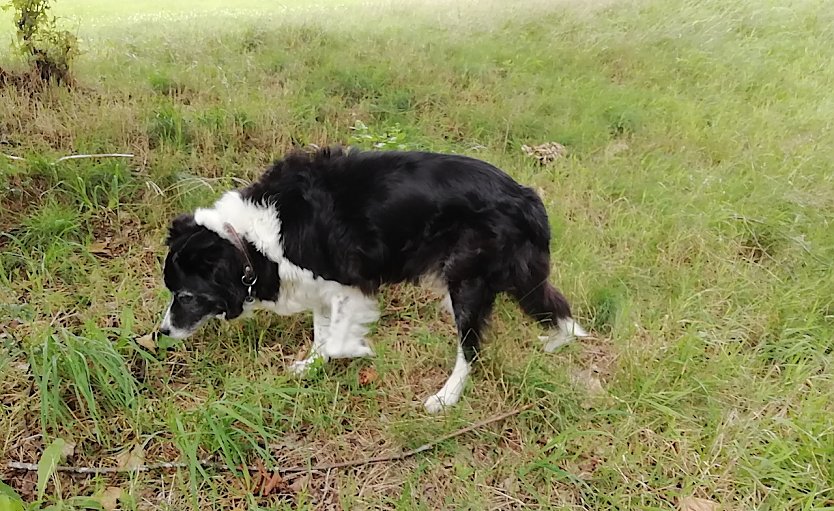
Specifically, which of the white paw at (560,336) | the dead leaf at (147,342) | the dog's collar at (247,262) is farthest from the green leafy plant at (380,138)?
the dead leaf at (147,342)

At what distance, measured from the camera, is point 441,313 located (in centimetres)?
344

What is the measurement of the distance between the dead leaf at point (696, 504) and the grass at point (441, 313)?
0.02m

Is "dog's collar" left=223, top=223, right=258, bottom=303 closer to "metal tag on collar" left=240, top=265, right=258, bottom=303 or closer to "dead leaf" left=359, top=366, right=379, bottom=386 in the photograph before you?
"metal tag on collar" left=240, top=265, right=258, bottom=303

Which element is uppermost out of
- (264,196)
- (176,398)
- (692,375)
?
(264,196)

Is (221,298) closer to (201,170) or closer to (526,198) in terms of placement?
(526,198)

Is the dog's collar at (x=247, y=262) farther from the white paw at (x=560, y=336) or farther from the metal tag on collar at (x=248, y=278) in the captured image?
the white paw at (x=560, y=336)

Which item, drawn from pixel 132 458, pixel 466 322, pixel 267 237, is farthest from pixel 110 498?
pixel 466 322

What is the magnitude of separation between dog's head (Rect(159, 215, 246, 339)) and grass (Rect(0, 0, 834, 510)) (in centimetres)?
19

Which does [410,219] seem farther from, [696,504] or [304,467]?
[696,504]

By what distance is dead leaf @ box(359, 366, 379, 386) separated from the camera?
9.62 ft

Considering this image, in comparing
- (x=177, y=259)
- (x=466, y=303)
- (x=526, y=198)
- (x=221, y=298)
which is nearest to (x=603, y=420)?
(x=466, y=303)

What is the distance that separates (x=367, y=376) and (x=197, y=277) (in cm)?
92

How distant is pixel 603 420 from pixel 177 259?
2.04 metres

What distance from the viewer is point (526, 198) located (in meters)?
2.87
